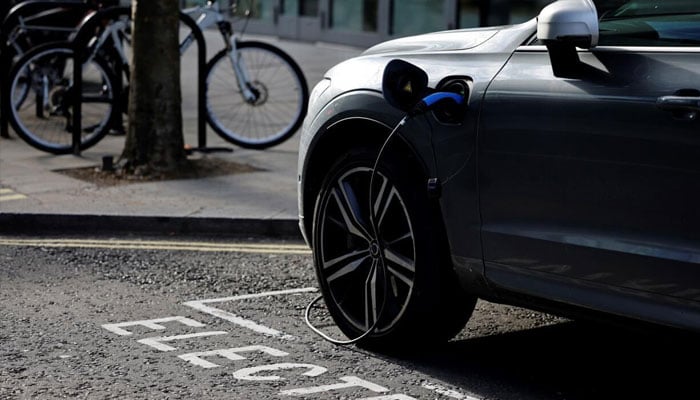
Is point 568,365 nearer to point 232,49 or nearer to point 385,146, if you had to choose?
point 385,146

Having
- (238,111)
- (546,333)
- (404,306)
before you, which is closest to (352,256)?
(404,306)

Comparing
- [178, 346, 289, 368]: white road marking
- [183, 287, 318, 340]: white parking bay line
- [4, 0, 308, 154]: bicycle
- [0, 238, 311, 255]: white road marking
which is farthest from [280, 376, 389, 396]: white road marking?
[4, 0, 308, 154]: bicycle

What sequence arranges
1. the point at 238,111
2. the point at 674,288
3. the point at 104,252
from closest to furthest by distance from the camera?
the point at 674,288 < the point at 104,252 < the point at 238,111

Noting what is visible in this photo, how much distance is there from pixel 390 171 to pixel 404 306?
52cm

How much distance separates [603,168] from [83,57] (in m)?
7.10

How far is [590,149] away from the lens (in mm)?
4422

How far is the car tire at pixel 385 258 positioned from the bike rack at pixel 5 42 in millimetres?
5787

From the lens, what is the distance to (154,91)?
9.59m

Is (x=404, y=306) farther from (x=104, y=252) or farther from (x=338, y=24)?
(x=338, y=24)

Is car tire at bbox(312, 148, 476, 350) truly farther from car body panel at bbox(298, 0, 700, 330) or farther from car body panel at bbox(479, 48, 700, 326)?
car body panel at bbox(479, 48, 700, 326)

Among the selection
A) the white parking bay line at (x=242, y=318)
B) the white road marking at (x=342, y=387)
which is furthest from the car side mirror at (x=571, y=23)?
the white parking bay line at (x=242, y=318)

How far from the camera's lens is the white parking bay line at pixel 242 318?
573cm

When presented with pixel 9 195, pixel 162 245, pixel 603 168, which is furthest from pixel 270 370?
pixel 9 195

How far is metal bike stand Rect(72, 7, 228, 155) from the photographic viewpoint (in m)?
10.3
